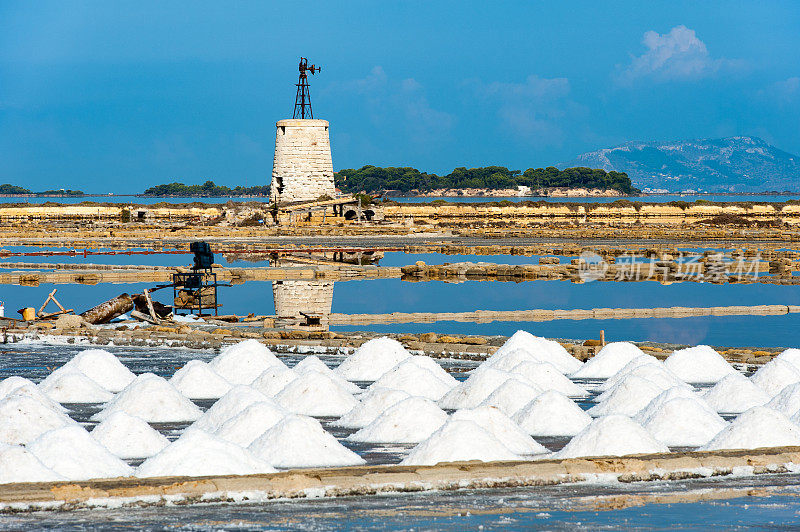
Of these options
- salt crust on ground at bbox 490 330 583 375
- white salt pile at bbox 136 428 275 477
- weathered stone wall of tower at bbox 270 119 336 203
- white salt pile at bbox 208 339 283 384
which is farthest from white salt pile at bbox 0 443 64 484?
weathered stone wall of tower at bbox 270 119 336 203

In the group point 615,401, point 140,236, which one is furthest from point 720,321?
point 140,236

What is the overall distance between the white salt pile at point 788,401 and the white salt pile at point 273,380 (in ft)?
21.3

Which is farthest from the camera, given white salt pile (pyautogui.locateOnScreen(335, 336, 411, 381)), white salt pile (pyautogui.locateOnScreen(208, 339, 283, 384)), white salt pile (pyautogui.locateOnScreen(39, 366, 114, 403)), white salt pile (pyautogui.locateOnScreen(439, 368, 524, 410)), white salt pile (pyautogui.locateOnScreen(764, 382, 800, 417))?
white salt pile (pyautogui.locateOnScreen(335, 336, 411, 381))

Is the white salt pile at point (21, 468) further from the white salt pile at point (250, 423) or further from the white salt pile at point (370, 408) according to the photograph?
the white salt pile at point (370, 408)

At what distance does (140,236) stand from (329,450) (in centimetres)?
5252

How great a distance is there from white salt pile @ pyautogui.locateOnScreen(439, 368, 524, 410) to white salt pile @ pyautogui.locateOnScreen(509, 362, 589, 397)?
107 cm

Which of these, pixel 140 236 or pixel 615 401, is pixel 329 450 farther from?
pixel 140 236

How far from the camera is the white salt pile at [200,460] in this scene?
32.8 feet

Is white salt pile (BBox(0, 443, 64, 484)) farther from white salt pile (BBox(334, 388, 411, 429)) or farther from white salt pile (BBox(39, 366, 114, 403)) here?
white salt pile (BBox(39, 366, 114, 403))

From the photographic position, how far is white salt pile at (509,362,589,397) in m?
15.9

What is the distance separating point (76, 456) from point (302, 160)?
50605 millimetres

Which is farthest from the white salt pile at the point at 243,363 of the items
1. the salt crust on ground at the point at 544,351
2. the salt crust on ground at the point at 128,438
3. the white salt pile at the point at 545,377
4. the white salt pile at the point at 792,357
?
the white salt pile at the point at 792,357

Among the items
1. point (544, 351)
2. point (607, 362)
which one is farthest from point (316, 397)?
point (607, 362)

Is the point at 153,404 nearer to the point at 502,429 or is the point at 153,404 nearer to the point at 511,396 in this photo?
the point at 511,396
